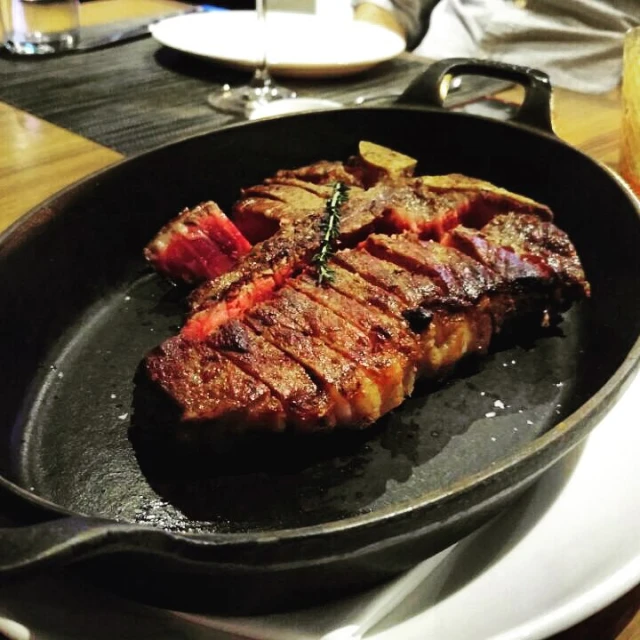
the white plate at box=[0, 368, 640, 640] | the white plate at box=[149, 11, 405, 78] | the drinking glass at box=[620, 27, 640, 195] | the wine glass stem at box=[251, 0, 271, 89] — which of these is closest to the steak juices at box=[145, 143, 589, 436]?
the white plate at box=[0, 368, 640, 640]

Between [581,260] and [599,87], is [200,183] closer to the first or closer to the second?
[581,260]

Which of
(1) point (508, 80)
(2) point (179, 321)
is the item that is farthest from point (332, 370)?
(1) point (508, 80)

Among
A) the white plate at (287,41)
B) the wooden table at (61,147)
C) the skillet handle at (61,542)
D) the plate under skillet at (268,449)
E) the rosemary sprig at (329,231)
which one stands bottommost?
the plate under skillet at (268,449)

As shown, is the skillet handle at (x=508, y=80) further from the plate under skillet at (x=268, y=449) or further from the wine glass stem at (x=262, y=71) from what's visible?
the wine glass stem at (x=262, y=71)

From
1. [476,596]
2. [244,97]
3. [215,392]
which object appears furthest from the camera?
[244,97]

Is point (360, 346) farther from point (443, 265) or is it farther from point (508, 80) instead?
point (508, 80)

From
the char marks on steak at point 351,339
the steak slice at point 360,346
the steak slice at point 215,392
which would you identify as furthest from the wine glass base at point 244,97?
the steak slice at point 215,392
